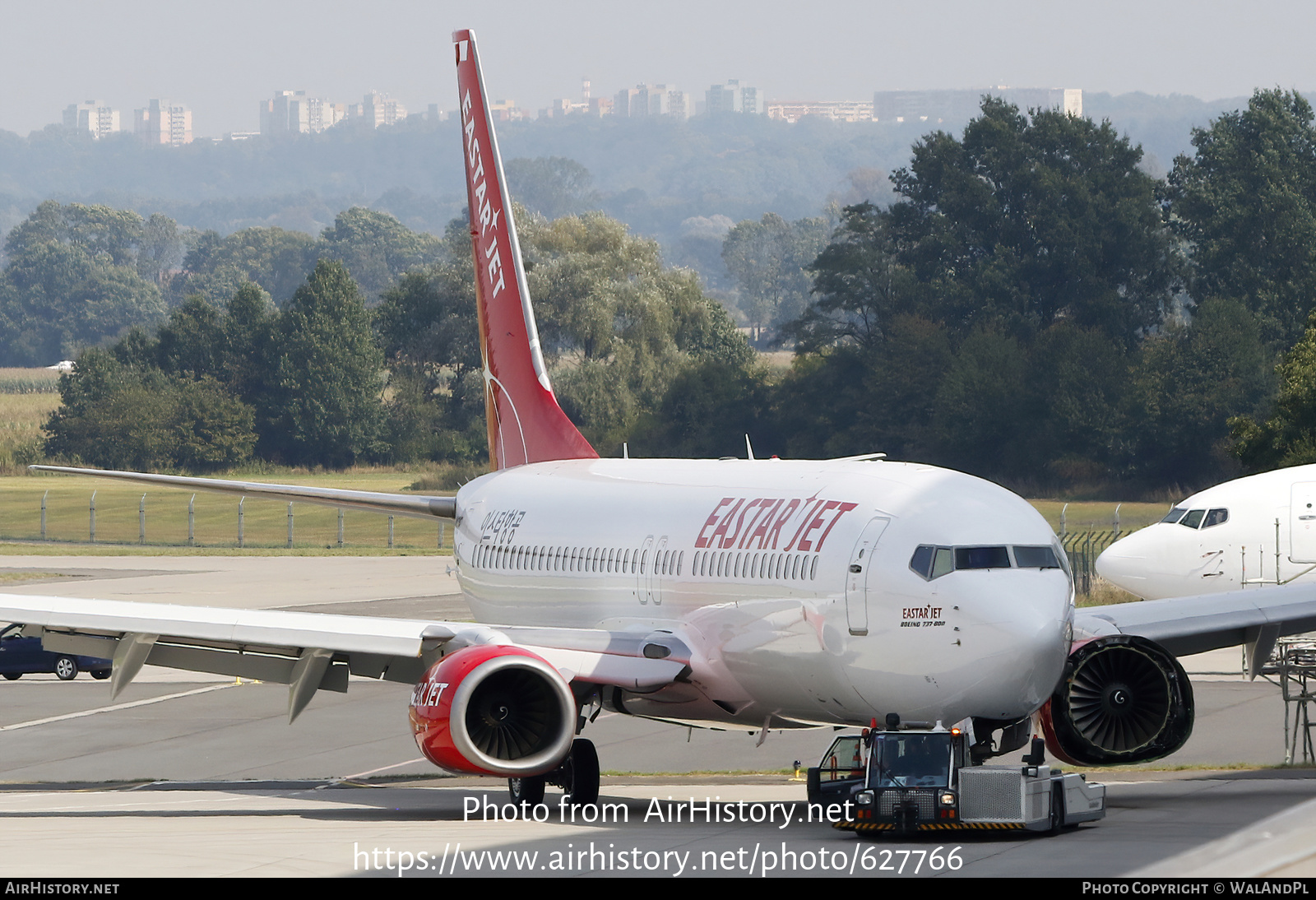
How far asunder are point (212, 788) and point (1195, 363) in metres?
78.2

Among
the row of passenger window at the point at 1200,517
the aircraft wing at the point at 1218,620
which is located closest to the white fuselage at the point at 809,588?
the aircraft wing at the point at 1218,620

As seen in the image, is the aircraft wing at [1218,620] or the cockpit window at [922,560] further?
the aircraft wing at [1218,620]

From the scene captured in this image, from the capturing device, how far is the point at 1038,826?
19469 millimetres

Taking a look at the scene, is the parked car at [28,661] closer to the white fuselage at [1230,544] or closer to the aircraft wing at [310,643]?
the aircraft wing at [310,643]

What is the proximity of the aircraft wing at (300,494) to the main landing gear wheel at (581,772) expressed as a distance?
7147 millimetres

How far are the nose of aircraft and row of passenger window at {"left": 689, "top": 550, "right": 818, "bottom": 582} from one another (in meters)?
15.8

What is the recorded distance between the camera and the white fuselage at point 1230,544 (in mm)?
35281

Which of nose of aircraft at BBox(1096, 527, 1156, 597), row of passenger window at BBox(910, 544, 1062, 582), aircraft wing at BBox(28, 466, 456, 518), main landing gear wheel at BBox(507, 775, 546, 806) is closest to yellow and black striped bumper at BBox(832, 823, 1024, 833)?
row of passenger window at BBox(910, 544, 1062, 582)

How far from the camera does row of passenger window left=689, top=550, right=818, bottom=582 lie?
22.4m

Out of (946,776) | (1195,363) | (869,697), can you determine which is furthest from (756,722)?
(1195,363)

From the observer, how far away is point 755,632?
23.1 meters

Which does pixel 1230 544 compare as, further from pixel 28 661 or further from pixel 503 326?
pixel 28 661

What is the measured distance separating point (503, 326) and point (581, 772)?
1313 centimetres

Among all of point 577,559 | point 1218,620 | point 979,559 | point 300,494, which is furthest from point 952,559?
point 300,494
